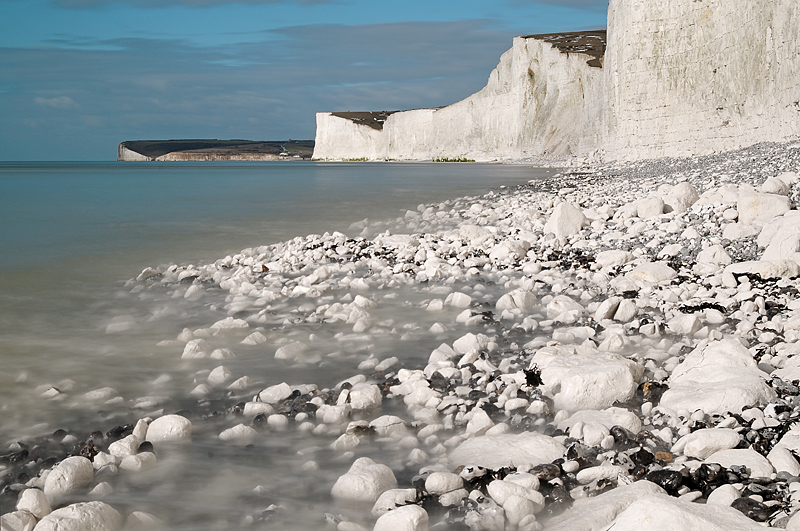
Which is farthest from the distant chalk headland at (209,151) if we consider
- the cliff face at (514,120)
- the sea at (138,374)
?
the sea at (138,374)

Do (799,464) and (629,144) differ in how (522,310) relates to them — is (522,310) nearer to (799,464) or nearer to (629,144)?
(799,464)

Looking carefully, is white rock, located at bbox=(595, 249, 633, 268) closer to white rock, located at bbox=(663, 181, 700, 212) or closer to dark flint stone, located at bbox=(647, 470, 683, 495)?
Result: white rock, located at bbox=(663, 181, 700, 212)

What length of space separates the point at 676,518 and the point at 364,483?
3.93ft

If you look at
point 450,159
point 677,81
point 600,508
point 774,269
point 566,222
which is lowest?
point 600,508

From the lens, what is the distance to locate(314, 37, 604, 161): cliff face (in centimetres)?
4941

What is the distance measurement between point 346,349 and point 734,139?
22.2 metres

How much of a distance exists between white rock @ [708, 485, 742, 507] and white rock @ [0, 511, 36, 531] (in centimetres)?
253

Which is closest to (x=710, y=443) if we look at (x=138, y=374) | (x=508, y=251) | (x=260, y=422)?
(x=260, y=422)

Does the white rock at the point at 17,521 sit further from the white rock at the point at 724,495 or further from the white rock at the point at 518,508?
the white rock at the point at 724,495

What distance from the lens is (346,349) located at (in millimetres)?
4492

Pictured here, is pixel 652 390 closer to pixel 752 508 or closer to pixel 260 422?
pixel 752 508

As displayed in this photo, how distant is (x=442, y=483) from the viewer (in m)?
2.50

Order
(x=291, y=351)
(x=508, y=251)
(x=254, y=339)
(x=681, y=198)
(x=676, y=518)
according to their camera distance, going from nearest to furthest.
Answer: (x=676, y=518)
(x=291, y=351)
(x=254, y=339)
(x=508, y=251)
(x=681, y=198)

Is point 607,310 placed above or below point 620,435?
above
